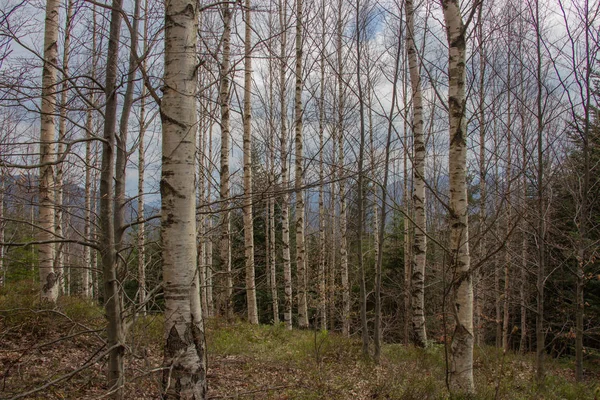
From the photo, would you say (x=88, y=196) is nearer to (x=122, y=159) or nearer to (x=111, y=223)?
(x=111, y=223)

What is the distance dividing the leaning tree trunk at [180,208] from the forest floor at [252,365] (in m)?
1.07

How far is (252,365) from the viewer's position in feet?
18.5

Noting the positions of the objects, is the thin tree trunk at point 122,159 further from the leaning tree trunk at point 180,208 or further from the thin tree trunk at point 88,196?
the leaning tree trunk at point 180,208

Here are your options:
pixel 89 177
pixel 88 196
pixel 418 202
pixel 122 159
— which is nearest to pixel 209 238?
pixel 122 159

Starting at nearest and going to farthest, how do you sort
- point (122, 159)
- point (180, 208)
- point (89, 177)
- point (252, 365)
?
1. point (180, 208)
2. point (122, 159)
3. point (252, 365)
4. point (89, 177)

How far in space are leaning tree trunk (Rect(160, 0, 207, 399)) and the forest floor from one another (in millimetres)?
1074

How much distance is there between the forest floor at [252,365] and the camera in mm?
3758

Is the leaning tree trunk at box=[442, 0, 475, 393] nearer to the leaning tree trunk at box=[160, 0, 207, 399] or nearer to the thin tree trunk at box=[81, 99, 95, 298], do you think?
the leaning tree trunk at box=[160, 0, 207, 399]

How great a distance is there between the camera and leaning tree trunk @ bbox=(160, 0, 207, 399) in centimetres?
216

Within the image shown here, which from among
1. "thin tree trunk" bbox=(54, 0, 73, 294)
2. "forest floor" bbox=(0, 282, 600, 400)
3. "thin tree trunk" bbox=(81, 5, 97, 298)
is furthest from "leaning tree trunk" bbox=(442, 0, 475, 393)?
"thin tree trunk" bbox=(54, 0, 73, 294)

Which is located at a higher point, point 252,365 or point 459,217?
point 459,217

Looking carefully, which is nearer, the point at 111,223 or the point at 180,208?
the point at 180,208

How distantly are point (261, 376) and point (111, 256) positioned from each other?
3309 millimetres

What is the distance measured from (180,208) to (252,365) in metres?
4.25
